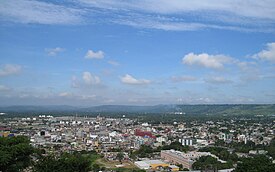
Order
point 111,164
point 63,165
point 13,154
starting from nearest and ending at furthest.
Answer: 1. point 63,165
2. point 13,154
3. point 111,164

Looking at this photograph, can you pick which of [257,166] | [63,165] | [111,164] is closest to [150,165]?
[111,164]

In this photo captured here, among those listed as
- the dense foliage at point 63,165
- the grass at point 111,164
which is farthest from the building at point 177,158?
the dense foliage at point 63,165

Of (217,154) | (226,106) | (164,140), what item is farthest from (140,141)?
(226,106)

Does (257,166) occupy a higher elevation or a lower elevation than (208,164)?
higher

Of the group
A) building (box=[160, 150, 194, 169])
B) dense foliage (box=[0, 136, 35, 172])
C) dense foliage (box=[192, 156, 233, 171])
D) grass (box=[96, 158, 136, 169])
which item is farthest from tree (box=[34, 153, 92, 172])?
building (box=[160, 150, 194, 169])

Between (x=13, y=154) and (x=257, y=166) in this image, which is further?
(x=257, y=166)

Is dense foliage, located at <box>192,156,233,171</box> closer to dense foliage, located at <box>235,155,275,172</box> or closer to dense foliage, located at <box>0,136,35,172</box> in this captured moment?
dense foliage, located at <box>235,155,275,172</box>

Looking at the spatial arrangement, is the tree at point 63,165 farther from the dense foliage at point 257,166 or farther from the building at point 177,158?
the building at point 177,158

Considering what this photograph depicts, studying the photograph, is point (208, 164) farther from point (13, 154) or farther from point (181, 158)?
point (13, 154)

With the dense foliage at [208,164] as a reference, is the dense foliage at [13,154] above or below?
above

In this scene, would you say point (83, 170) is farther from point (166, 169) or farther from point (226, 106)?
point (226, 106)
